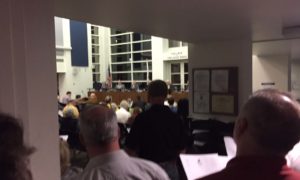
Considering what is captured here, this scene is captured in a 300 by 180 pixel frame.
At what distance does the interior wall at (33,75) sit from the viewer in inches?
59.6

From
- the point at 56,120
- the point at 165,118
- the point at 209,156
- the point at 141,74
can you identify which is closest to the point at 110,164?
the point at 56,120

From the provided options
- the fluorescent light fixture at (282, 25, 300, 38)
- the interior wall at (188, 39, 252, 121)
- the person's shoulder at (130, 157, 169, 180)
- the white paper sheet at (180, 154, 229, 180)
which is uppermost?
the fluorescent light fixture at (282, 25, 300, 38)

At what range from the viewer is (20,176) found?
67 cm

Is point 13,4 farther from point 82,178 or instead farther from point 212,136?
point 212,136

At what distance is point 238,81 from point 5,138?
514 cm

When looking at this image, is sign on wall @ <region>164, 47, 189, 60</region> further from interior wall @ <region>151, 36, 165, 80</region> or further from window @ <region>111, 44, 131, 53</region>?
window @ <region>111, 44, 131, 53</region>

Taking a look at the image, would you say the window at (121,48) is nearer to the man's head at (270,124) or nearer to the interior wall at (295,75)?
the interior wall at (295,75)

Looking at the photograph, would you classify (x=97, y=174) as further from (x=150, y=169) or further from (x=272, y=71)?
(x=272, y=71)

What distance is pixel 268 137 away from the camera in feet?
3.37

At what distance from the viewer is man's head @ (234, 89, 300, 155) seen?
3.34ft

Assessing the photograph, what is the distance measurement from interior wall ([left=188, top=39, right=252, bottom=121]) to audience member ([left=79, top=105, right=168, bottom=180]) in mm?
4019

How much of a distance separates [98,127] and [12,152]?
34.6 inches

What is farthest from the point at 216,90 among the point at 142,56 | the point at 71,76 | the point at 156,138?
the point at 71,76

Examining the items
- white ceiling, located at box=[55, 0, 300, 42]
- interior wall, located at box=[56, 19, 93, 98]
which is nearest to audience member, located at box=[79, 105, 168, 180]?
white ceiling, located at box=[55, 0, 300, 42]
